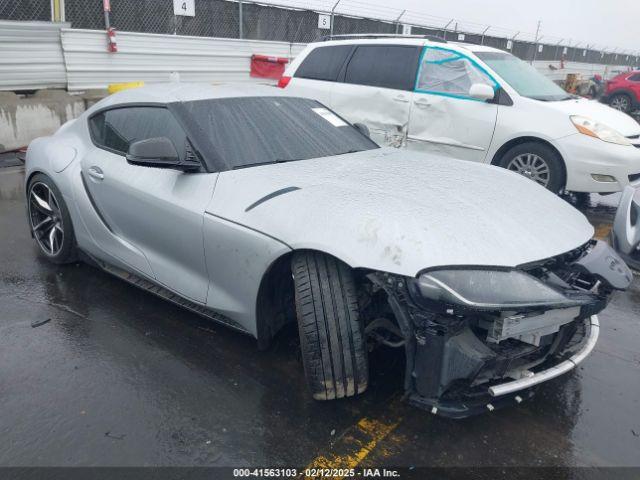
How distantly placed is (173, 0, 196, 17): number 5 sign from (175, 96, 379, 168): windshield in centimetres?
838

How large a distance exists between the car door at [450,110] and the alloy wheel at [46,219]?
3981mm

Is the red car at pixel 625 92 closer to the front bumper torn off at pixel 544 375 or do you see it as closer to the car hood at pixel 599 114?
the car hood at pixel 599 114

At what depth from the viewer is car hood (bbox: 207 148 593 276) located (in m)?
2.22

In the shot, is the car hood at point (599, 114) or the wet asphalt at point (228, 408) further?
the car hood at point (599, 114)

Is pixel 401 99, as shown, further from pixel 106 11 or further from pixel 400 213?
pixel 106 11

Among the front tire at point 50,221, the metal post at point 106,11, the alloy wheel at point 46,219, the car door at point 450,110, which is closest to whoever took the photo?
the front tire at point 50,221

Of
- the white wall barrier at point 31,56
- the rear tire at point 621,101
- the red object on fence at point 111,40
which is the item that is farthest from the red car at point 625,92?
the white wall barrier at point 31,56

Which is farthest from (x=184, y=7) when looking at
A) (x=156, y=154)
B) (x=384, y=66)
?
(x=156, y=154)

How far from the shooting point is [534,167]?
568 cm

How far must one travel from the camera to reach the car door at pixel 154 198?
2873mm

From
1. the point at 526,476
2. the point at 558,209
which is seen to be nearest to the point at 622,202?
the point at 558,209

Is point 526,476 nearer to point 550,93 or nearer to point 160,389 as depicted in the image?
point 160,389

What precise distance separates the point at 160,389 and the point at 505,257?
1.79m

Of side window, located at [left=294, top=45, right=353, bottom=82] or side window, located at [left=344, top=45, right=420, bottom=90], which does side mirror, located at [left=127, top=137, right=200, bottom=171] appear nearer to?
side window, located at [left=344, top=45, right=420, bottom=90]
